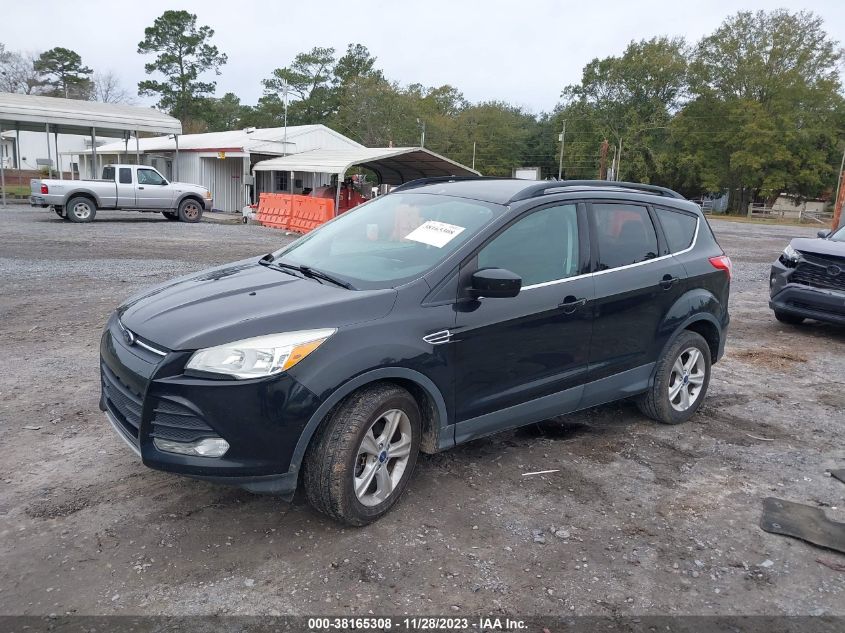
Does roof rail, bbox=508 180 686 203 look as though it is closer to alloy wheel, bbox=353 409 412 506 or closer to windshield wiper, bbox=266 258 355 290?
windshield wiper, bbox=266 258 355 290

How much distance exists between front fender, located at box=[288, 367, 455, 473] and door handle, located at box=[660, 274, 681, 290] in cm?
218

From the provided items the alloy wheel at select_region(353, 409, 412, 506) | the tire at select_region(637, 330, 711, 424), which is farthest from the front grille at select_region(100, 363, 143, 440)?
the tire at select_region(637, 330, 711, 424)

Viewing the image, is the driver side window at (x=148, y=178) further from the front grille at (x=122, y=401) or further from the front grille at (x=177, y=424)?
the front grille at (x=177, y=424)

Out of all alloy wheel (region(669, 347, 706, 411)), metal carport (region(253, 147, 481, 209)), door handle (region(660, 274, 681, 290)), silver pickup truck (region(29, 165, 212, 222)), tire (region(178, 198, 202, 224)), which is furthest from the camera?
tire (region(178, 198, 202, 224))

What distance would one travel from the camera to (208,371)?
10.2 feet

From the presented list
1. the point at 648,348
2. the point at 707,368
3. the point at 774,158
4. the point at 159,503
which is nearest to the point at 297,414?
the point at 159,503

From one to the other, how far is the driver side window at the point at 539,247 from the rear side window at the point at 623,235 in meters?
0.25

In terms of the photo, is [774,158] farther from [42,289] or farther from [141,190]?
[42,289]

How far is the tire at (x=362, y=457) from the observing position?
3.30 metres

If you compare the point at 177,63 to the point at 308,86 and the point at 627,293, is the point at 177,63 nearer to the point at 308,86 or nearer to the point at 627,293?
the point at 308,86

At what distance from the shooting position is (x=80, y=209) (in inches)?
806

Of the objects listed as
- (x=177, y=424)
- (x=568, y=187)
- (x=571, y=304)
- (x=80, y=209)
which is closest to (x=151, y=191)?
(x=80, y=209)

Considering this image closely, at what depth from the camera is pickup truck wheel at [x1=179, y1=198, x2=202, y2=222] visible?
22312 mm

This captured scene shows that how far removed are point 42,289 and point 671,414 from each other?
878 centimetres
